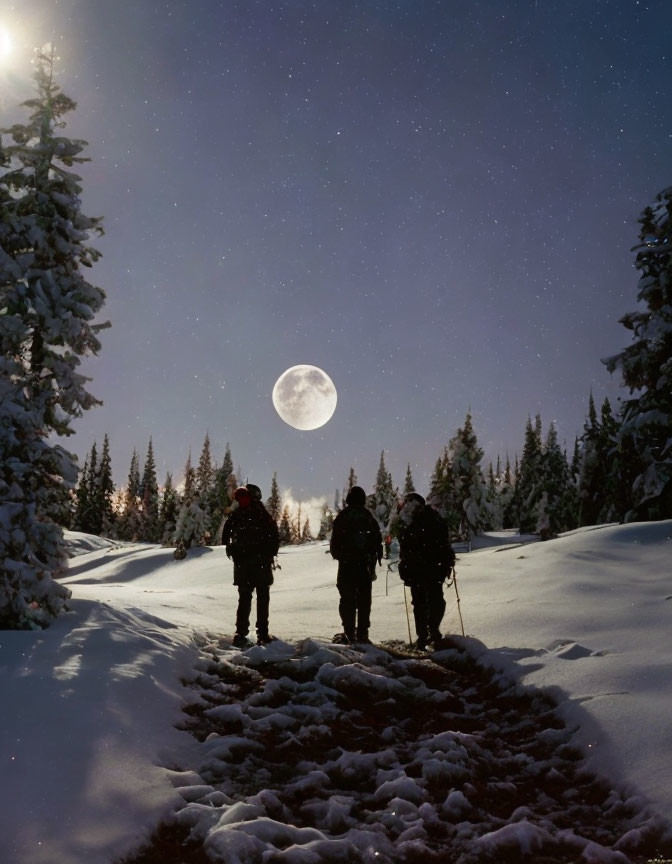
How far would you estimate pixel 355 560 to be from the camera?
31.9 ft

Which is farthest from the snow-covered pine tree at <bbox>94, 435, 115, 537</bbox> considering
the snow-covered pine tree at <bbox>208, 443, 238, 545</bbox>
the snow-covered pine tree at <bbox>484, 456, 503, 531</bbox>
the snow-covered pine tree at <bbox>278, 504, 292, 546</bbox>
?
the snow-covered pine tree at <bbox>484, 456, 503, 531</bbox>

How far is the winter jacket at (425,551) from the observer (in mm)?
9859

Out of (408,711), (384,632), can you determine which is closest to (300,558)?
(384,632)

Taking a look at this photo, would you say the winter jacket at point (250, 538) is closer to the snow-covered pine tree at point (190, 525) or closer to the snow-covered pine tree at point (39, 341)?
the snow-covered pine tree at point (39, 341)

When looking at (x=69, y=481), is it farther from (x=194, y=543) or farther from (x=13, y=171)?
(x=194, y=543)

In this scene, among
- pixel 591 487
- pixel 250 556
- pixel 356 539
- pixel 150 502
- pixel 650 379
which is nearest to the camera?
pixel 356 539

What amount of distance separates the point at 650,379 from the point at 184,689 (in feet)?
62.6

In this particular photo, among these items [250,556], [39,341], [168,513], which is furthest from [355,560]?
[168,513]

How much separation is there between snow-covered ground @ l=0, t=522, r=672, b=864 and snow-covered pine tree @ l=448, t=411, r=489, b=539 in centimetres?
3454

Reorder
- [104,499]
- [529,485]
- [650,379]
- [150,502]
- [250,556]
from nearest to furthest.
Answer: [250,556] → [650,379] → [529,485] → [104,499] → [150,502]

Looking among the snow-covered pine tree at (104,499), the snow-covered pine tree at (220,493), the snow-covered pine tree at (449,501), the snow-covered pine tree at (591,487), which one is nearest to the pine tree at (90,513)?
the snow-covered pine tree at (104,499)

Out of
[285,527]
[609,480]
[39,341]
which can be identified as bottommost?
[285,527]

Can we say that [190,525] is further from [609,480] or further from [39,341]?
[39,341]

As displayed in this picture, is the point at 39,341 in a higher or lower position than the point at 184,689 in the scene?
higher
